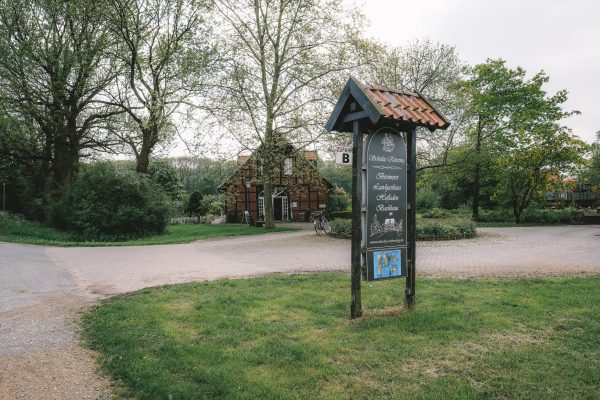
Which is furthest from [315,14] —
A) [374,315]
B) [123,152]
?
[374,315]

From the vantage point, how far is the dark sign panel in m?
5.69

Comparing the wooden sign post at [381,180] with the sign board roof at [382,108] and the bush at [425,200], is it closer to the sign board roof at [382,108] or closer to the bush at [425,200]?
the sign board roof at [382,108]

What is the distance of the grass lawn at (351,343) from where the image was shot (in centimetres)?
364

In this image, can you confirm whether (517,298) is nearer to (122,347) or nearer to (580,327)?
(580,327)

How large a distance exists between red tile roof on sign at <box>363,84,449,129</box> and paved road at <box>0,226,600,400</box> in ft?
13.4

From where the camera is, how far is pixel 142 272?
9.73m

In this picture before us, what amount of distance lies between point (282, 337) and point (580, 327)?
11.9ft

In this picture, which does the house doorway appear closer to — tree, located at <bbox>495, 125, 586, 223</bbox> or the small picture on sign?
tree, located at <bbox>495, 125, 586, 223</bbox>

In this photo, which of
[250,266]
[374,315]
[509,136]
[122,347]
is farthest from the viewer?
[509,136]

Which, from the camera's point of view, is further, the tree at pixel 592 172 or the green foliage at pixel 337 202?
the green foliage at pixel 337 202

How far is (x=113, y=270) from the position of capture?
10086 millimetres

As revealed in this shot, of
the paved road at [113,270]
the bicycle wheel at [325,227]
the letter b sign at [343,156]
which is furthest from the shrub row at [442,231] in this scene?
the letter b sign at [343,156]

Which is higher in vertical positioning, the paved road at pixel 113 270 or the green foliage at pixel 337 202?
the green foliage at pixel 337 202

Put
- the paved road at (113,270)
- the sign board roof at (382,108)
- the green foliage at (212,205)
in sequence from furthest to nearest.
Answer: the green foliage at (212,205), the sign board roof at (382,108), the paved road at (113,270)
